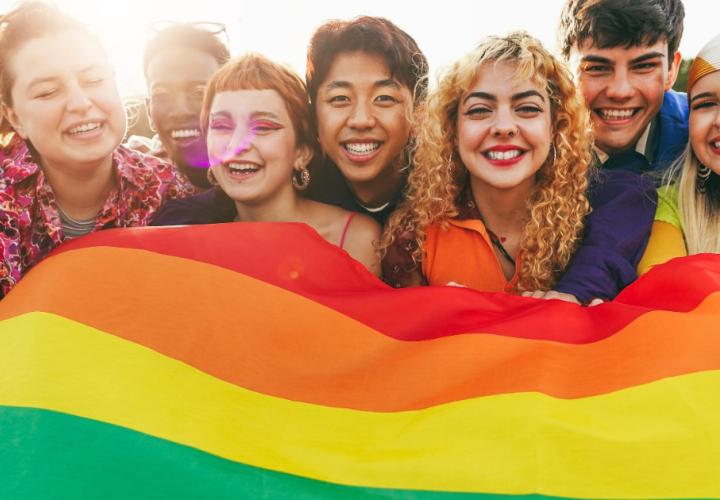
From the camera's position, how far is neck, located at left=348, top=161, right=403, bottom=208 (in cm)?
396

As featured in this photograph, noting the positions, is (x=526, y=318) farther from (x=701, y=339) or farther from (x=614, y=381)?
(x=701, y=339)

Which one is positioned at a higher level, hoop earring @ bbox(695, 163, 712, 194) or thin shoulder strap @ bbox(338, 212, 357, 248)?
hoop earring @ bbox(695, 163, 712, 194)

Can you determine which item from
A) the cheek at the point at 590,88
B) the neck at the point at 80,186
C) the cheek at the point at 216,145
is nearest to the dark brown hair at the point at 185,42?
the cheek at the point at 216,145

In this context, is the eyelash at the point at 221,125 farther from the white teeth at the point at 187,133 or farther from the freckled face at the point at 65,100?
the white teeth at the point at 187,133

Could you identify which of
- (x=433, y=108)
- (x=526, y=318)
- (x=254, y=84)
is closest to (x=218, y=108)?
(x=254, y=84)

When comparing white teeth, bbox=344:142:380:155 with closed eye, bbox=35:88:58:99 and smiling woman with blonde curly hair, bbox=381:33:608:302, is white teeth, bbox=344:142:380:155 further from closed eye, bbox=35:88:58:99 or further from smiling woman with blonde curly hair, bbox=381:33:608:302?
closed eye, bbox=35:88:58:99

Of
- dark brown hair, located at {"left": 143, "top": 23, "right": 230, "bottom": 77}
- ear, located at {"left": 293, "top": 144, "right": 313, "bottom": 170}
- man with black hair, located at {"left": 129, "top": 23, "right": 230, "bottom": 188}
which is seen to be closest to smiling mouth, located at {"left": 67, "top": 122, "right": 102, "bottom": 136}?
ear, located at {"left": 293, "top": 144, "right": 313, "bottom": 170}

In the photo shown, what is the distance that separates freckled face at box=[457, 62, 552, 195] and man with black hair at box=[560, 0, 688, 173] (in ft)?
2.85

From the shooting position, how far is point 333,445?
2.25 metres

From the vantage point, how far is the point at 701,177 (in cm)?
348

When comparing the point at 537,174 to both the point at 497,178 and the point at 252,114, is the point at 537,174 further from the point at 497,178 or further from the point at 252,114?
the point at 252,114

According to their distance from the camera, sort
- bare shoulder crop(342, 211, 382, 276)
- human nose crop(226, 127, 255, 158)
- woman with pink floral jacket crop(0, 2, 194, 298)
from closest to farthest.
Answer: woman with pink floral jacket crop(0, 2, 194, 298) < human nose crop(226, 127, 255, 158) < bare shoulder crop(342, 211, 382, 276)

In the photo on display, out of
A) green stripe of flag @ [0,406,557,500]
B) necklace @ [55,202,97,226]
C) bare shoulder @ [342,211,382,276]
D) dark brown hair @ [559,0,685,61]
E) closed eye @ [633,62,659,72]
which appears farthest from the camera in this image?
closed eye @ [633,62,659,72]

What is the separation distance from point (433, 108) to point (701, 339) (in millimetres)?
1665
